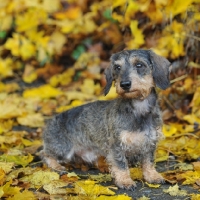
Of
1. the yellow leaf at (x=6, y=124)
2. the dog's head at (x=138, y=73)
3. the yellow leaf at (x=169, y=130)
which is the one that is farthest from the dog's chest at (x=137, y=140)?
the yellow leaf at (x=6, y=124)

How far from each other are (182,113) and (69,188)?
305 cm

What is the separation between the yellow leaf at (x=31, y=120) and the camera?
797 centimetres

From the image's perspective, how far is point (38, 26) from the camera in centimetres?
1063

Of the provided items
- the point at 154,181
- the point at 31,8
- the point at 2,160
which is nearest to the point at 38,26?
the point at 31,8

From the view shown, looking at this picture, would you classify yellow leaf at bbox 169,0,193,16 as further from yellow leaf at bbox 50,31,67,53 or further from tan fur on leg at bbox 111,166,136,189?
tan fur on leg at bbox 111,166,136,189

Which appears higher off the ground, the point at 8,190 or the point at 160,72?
the point at 160,72

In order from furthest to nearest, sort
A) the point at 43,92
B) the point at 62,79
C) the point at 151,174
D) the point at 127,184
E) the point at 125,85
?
the point at 62,79 < the point at 43,92 < the point at 151,174 < the point at 127,184 < the point at 125,85

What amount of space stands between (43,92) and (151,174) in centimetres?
414

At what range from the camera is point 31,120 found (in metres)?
8.09

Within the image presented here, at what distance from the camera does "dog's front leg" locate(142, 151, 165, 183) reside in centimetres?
562

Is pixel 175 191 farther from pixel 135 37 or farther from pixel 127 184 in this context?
pixel 135 37

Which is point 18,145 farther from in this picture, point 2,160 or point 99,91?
point 99,91

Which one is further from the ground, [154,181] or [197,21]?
[197,21]

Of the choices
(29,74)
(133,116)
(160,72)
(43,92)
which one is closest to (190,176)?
(133,116)
